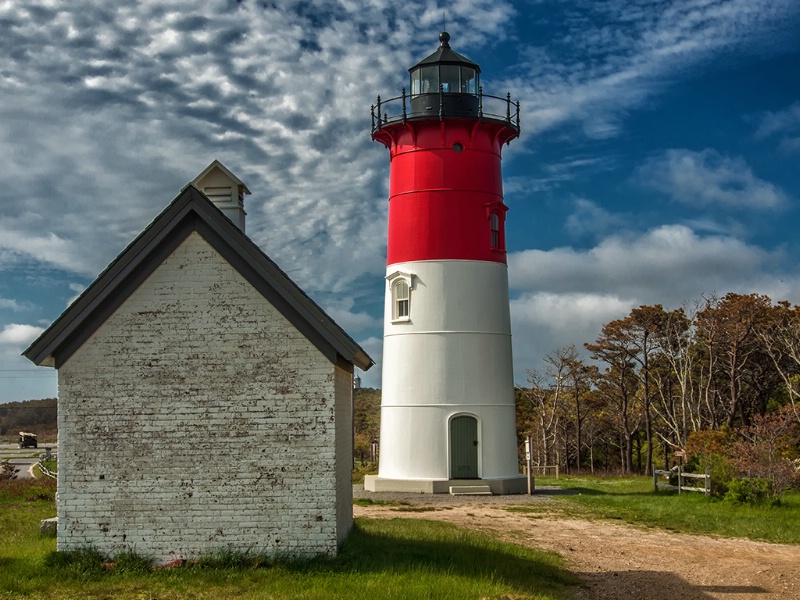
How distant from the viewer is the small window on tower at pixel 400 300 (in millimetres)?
29672

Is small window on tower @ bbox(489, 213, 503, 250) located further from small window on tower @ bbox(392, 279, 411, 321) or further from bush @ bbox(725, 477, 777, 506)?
bush @ bbox(725, 477, 777, 506)

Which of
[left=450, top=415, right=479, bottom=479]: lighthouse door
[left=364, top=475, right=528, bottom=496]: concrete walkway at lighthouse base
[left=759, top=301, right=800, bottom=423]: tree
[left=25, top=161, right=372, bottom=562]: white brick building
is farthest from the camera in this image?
[left=759, top=301, right=800, bottom=423]: tree

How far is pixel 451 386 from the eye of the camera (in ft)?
94.6

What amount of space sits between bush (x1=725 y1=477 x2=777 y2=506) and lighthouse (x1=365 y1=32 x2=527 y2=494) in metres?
7.50

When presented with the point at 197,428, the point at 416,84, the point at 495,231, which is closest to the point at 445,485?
the point at 495,231

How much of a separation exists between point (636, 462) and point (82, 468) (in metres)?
49.1

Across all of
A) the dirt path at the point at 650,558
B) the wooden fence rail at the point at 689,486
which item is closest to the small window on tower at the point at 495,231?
the wooden fence rail at the point at 689,486

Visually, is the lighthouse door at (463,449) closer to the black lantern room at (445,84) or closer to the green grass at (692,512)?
the green grass at (692,512)

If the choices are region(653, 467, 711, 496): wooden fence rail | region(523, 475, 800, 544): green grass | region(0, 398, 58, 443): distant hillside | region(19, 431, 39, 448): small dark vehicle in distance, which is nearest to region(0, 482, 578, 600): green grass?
region(523, 475, 800, 544): green grass

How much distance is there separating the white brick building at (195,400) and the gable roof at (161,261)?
0.07 ft

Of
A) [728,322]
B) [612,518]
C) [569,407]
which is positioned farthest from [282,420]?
[569,407]

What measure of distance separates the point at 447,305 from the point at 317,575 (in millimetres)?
16694

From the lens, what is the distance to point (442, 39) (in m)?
31.6

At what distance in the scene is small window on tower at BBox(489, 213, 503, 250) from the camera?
98.2 ft
